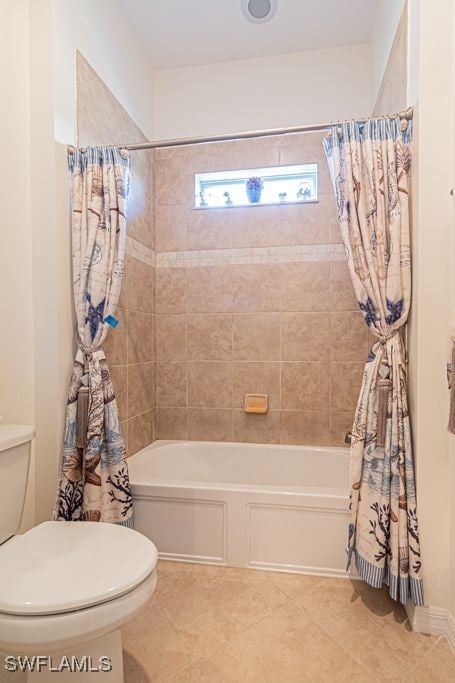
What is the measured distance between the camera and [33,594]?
39.5 inches

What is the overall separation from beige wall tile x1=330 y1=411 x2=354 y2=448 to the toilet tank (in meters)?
1.83

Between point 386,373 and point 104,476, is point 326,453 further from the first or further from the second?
point 104,476

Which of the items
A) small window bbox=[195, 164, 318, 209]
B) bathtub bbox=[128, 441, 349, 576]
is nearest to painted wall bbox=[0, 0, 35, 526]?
bathtub bbox=[128, 441, 349, 576]

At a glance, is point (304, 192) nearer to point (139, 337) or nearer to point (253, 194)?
point (253, 194)

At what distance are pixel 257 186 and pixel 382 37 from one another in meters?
1.02

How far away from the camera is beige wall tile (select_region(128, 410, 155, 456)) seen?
2.45 meters

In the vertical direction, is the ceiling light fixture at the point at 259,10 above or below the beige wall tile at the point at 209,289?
above

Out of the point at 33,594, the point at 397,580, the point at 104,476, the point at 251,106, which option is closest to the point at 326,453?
the point at 397,580

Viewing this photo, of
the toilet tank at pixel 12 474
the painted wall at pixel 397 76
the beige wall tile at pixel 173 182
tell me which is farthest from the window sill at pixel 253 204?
the toilet tank at pixel 12 474

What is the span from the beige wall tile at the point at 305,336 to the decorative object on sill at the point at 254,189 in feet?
2.62

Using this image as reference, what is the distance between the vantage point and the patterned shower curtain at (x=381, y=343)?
1.52 metres

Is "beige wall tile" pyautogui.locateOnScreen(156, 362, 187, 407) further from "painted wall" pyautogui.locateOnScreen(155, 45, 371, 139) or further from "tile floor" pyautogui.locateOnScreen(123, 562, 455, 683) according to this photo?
"painted wall" pyautogui.locateOnScreen(155, 45, 371, 139)

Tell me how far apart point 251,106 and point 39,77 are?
147 centimetres

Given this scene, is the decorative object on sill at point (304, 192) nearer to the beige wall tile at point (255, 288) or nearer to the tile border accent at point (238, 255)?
the tile border accent at point (238, 255)
